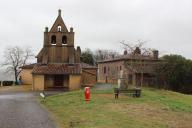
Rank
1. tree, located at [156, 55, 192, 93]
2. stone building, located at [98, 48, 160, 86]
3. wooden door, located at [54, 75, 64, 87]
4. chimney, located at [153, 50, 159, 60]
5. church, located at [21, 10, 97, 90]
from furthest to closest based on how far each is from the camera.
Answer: chimney, located at [153, 50, 159, 60] < stone building, located at [98, 48, 160, 86] < tree, located at [156, 55, 192, 93] < wooden door, located at [54, 75, 64, 87] < church, located at [21, 10, 97, 90]

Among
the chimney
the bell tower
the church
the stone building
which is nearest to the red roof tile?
the church

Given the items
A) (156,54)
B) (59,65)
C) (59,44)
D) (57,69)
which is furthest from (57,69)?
(156,54)

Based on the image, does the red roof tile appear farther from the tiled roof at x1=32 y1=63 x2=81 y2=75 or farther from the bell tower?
the bell tower

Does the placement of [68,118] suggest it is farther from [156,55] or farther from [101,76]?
[101,76]

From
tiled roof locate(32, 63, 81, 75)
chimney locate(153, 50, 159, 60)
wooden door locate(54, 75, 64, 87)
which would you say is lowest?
wooden door locate(54, 75, 64, 87)

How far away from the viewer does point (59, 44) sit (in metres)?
57.7

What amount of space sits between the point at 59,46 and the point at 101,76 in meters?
28.0

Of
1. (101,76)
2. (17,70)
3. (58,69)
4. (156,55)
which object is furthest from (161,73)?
(17,70)

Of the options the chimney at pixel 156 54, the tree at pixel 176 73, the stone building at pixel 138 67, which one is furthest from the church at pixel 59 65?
the chimney at pixel 156 54

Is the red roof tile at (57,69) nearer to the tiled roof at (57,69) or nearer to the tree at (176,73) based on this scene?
the tiled roof at (57,69)

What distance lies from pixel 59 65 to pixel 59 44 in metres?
3.40

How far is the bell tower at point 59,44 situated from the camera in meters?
57.3

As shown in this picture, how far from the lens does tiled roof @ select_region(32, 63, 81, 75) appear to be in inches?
2127

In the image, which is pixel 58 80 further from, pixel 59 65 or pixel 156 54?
pixel 156 54
